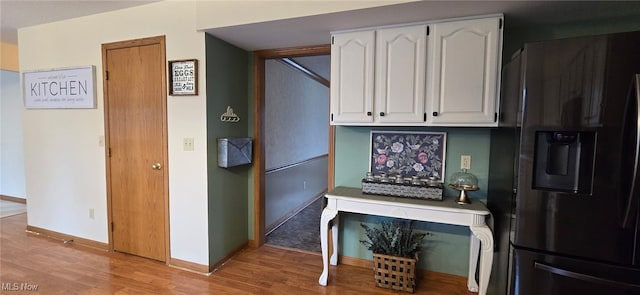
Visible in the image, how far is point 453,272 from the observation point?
2398 millimetres

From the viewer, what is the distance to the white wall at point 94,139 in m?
2.41

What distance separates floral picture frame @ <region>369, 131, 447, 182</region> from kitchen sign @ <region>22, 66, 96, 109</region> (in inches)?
108

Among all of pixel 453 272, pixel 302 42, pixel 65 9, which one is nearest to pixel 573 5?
pixel 302 42

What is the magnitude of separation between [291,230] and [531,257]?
259cm

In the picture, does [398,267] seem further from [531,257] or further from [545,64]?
[545,64]

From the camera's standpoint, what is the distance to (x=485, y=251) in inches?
73.2

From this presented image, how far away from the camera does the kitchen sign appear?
2.78 m

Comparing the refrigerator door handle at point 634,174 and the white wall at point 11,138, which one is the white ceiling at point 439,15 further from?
the white wall at point 11,138

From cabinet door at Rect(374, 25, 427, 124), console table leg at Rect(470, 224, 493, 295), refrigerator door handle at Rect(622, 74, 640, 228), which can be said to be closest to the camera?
refrigerator door handle at Rect(622, 74, 640, 228)

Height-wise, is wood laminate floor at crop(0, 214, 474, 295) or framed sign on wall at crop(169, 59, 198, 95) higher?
framed sign on wall at crop(169, 59, 198, 95)

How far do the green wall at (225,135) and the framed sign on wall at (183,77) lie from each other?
4.3 inches

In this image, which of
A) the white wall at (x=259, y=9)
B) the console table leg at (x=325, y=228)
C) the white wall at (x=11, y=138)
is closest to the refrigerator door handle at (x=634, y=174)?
the white wall at (x=259, y=9)

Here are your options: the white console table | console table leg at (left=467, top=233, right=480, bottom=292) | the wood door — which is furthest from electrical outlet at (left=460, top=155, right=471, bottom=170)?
the wood door

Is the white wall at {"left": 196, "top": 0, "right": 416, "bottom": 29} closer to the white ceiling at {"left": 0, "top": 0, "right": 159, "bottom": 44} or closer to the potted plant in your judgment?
the white ceiling at {"left": 0, "top": 0, "right": 159, "bottom": 44}
